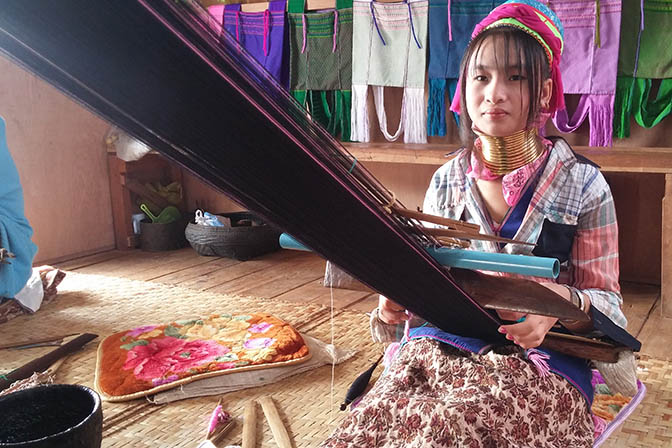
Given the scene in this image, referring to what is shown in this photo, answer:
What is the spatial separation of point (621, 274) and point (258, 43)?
7.49ft

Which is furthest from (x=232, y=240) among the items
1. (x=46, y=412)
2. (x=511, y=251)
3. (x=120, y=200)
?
(x=511, y=251)

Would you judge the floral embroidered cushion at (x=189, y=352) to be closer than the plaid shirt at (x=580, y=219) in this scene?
No

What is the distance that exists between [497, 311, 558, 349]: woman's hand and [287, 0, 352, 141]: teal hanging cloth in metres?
2.53

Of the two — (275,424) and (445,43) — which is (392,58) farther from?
(275,424)

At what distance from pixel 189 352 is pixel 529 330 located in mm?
1298

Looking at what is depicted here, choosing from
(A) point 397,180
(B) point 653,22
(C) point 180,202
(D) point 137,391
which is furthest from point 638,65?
(C) point 180,202

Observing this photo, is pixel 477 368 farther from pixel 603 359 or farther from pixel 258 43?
pixel 258 43

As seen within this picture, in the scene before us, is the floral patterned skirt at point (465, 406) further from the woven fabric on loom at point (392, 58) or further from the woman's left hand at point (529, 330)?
the woven fabric on loom at point (392, 58)

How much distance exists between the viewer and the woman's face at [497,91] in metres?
1.32

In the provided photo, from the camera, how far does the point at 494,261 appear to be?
3.27 feet

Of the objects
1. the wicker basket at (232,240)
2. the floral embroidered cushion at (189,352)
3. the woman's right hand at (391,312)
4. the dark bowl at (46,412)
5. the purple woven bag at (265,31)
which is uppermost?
the purple woven bag at (265,31)

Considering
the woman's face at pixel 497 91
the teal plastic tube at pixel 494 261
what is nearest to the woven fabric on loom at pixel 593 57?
the woman's face at pixel 497 91

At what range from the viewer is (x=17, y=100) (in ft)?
11.6

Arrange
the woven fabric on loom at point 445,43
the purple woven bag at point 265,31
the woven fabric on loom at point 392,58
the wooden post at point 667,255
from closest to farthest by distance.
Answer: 1. the wooden post at point 667,255
2. the woven fabric on loom at point 445,43
3. the woven fabric on loom at point 392,58
4. the purple woven bag at point 265,31
